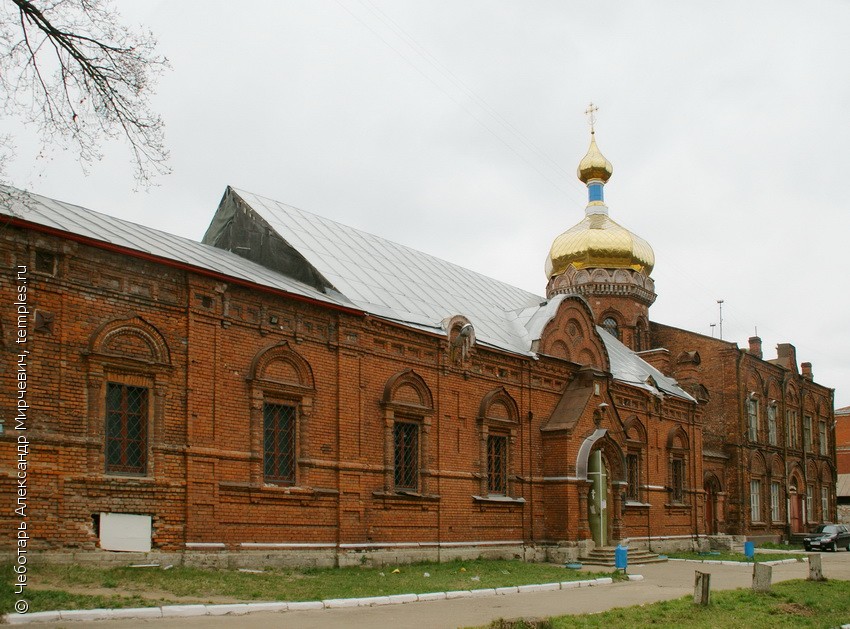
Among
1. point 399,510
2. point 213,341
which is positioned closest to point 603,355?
point 399,510

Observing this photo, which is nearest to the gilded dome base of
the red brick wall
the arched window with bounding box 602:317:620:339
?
the arched window with bounding box 602:317:620:339

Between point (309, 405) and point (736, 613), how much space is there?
8.07 m

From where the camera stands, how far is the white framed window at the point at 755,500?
35978mm

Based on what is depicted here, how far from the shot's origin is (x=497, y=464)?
22391 millimetres

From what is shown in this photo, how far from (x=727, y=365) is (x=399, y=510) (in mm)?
20779

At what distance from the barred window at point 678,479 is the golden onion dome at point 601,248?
9879 mm

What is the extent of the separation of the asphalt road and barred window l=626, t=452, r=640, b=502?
7.62 metres

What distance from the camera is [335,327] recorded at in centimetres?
1811

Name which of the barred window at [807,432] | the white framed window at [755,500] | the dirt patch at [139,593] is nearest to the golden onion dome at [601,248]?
the white framed window at [755,500]

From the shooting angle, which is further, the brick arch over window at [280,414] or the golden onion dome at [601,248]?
the golden onion dome at [601,248]

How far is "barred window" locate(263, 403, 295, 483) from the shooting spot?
1681cm

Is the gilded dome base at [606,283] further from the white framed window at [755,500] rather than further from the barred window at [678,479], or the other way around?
the barred window at [678,479]

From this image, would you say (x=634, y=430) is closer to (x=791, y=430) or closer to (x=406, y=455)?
(x=406, y=455)

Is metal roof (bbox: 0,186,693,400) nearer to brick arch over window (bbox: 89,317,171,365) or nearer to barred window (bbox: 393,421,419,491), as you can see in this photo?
brick arch over window (bbox: 89,317,171,365)
